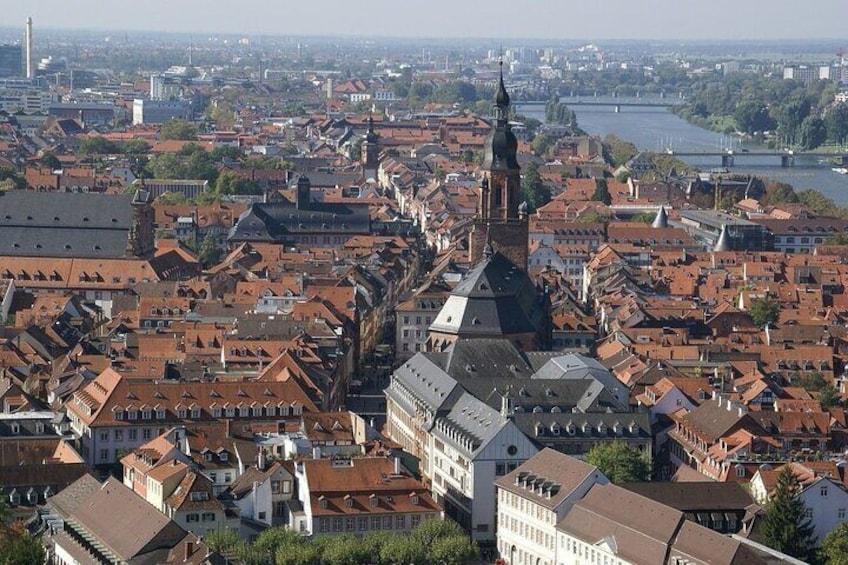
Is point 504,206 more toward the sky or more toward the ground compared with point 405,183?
more toward the sky

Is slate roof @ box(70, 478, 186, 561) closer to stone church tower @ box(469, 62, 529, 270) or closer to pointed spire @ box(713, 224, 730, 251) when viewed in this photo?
stone church tower @ box(469, 62, 529, 270)

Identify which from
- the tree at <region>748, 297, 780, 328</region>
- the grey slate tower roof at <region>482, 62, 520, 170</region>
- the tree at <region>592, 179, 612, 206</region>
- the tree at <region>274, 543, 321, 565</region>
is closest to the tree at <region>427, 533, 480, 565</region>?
the tree at <region>274, 543, 321, 565</region>

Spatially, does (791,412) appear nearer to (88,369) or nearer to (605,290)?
(88,369)

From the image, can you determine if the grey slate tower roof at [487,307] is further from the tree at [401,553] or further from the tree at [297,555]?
the tree at [297,555]

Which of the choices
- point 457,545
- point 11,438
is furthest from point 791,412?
point 11,438

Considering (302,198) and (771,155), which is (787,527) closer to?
(302,198)

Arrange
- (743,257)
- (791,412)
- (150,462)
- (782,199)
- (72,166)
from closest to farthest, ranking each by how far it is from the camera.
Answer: (150,462) < (791,412) < (743,257) < (782,199) < (72,166)
